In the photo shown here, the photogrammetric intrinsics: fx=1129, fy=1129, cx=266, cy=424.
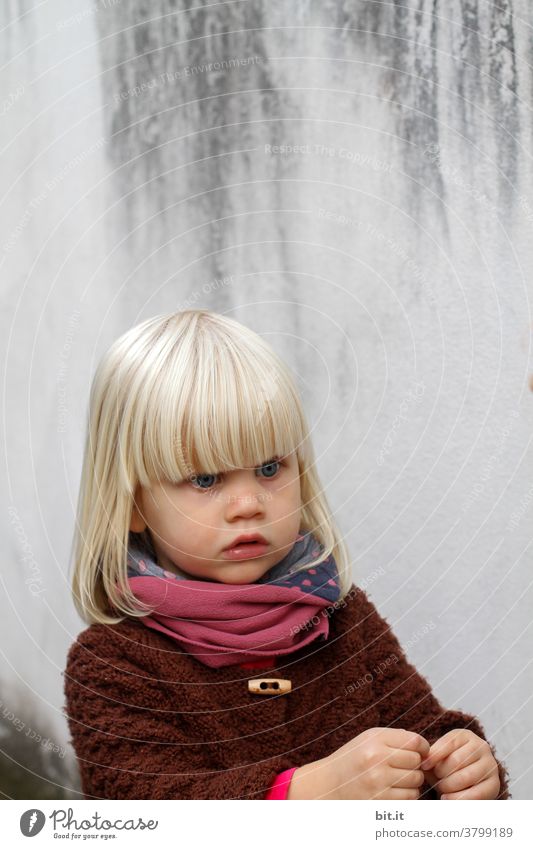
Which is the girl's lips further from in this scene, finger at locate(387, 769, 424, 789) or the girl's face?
finger at locate(387, 769, 424, 789)

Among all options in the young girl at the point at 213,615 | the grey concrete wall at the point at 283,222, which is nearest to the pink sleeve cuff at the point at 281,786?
the young girl at the point at 213,615

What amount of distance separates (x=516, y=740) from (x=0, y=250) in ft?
2.00

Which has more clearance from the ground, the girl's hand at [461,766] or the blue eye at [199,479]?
the blue eye at [199,479]

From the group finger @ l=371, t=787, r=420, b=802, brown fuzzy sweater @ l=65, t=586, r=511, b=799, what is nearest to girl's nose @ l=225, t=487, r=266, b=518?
brown fuzzy sweater @ l=65, t=586, r=511, b=799

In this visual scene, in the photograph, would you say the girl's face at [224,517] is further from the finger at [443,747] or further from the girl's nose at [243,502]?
the finger at [443,747]

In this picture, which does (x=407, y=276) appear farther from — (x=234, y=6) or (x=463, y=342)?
(x=234, y=6)

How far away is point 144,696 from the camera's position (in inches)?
30.4

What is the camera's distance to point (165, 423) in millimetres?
764

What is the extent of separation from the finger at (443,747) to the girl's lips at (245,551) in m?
0.18

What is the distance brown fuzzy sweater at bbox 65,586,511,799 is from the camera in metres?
0.77

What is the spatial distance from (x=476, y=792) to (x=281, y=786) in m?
0.14

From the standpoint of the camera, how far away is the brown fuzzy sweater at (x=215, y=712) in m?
0.77
